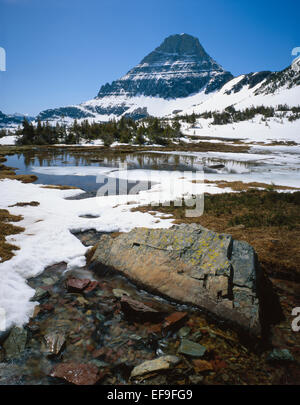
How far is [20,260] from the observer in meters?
7.12

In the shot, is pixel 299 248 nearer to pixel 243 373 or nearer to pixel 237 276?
pixel 237 276

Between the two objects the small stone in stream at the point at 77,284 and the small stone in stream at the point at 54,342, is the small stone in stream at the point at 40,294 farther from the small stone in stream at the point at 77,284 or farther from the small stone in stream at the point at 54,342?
the small stone in stream at the point at 54,342

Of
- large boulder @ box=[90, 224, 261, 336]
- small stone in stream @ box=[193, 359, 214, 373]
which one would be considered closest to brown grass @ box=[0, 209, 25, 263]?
large boulder @ box=[90, 224, 261, 336]

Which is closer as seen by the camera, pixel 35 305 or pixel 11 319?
pixel 11 319

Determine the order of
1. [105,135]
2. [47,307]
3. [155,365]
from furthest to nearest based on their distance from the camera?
[105,135] → [47,307] → [155,365]

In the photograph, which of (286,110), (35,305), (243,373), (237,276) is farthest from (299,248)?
(286,110)

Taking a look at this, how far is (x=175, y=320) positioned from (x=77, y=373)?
218cm

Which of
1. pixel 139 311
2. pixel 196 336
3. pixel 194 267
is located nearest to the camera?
pixel 196 336

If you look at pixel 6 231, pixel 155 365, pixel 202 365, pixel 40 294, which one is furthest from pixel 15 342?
pixel 6 231

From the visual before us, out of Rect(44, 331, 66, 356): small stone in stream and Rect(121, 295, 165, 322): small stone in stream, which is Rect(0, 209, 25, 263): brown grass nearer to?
Rect(44, 331, 66, 356): small stone in stream

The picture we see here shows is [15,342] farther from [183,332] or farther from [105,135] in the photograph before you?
[105,135]

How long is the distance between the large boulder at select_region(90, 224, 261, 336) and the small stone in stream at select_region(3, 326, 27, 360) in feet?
9.12

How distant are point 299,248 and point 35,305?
8.38 m

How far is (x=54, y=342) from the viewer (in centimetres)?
431
